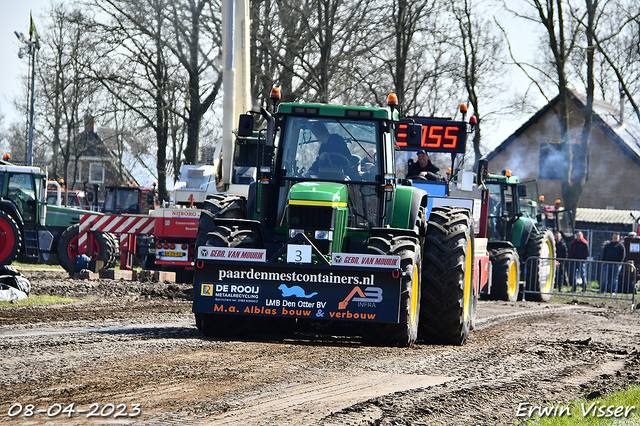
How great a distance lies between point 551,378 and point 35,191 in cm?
1713

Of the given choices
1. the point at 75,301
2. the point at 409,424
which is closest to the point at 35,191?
the point at 75,301

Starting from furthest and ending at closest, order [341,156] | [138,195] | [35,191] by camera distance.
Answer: [138,195] < [35,191] < [341,156]

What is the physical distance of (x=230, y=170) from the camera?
17625 mm

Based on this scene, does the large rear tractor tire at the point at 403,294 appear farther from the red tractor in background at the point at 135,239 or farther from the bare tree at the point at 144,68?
the bare tree at the point at 144,68

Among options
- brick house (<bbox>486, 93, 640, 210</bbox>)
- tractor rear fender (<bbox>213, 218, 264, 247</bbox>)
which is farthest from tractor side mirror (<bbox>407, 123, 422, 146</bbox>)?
brick house (<bbox>486, 93, 640, 210</bbox>)

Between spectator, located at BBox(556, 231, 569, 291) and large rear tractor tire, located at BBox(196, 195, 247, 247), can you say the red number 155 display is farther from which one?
spectator, located at BBox(556, 231, 569, 291)

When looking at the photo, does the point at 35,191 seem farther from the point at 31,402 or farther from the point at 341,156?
the point at 31,402

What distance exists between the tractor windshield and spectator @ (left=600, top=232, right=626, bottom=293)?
42.0 feet

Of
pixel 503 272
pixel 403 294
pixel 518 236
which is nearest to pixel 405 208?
pixel 403 294

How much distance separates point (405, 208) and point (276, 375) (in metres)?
3.45

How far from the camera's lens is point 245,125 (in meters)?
9.34
